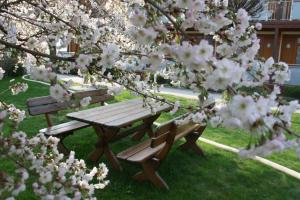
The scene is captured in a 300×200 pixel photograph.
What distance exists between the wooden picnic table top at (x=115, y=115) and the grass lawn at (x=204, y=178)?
2.10ft

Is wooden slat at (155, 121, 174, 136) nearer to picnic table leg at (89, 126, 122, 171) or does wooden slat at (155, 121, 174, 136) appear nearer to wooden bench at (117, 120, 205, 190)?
wooden bench at (117, 120, 205, 190)

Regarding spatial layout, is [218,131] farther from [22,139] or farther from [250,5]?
[250,5]

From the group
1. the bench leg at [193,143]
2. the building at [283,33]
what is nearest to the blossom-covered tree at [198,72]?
the bench leg at [193,143]

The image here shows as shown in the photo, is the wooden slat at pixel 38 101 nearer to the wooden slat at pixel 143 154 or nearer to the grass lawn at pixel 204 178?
the grass lawn at pixel 204 178

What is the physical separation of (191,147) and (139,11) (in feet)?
14.9

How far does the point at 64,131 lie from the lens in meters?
5.78

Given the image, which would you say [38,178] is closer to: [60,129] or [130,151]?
[130,151]

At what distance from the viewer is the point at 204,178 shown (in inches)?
221

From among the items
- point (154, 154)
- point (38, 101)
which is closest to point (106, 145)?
point (154, 154)

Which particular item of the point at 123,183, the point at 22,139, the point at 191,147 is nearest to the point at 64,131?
the point at 123,183

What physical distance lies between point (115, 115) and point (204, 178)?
1.50m

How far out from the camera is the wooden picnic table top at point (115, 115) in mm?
5438

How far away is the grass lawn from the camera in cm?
503

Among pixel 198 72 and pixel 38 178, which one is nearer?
pixel 198 72
